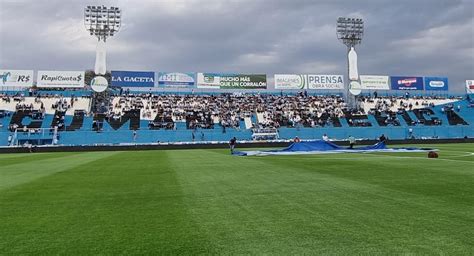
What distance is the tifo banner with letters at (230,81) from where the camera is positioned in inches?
2579

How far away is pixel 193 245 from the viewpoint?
4.90 meters

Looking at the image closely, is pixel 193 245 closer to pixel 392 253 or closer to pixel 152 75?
pixel 392 253

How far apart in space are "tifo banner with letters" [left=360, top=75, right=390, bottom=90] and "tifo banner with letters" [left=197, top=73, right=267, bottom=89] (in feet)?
59.7

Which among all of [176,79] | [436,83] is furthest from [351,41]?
[176,79]

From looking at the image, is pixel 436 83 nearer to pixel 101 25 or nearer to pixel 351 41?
pixel 351 41

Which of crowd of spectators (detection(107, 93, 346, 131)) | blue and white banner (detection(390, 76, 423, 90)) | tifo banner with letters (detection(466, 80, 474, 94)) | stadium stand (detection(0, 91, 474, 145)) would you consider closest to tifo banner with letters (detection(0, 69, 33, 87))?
stadium stand (detection(0, 91, 474, 145))

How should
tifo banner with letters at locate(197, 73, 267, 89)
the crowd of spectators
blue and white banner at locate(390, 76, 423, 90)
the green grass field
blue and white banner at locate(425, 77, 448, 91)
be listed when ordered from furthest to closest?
blue and white banner at locate(425, 77, 448, 91)
blue and white banner at locate(390, 76, 423, 90)
tifo banner with letters at locate(197, 73, 267, 89)
the crowd of spectators
the green grass field

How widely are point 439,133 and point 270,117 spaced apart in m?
24.2

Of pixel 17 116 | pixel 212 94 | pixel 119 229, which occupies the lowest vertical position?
pixel 119 229

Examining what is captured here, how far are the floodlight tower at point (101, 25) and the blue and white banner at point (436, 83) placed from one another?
2204 inches

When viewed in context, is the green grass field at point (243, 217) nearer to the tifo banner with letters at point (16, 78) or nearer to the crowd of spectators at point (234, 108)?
the crowd of spectators at point (234, 108)

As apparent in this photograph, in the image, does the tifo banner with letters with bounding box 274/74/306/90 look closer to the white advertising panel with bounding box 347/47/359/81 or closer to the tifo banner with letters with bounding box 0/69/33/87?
the white advertising panel with bounding box 347/47/359/81

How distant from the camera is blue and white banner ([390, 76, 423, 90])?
7006 cm

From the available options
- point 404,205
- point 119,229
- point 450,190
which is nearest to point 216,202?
point 119,229
